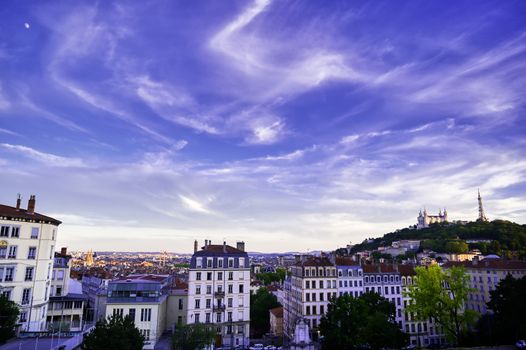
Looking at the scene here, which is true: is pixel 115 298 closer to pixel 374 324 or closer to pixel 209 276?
pixel 209 276

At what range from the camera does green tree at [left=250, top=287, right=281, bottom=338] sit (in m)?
83.1

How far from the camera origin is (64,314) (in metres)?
57.2

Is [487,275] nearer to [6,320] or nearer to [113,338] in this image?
[113,338]

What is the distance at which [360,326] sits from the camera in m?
48.2

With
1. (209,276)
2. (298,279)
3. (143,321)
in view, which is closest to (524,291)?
(298,279)

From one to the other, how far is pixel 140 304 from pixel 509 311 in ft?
162

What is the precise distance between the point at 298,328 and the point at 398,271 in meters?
33.2

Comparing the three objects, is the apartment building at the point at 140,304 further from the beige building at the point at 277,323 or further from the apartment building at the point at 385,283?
the apartment building at the point at 385,283

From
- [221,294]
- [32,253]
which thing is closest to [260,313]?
[221,294]

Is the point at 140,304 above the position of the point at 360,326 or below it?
above

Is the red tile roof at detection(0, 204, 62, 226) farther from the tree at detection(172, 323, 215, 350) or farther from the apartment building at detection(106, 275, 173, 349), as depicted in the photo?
the tree at detection(172, 323, 215, 350)

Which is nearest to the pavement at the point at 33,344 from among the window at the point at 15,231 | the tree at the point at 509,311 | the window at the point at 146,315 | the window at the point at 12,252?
the window at the point at 12,252

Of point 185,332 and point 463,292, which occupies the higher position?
point 463,292

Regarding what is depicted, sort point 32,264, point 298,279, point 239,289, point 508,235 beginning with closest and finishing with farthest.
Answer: point 32,264, point 239,289, point 298,279, point 508,235
